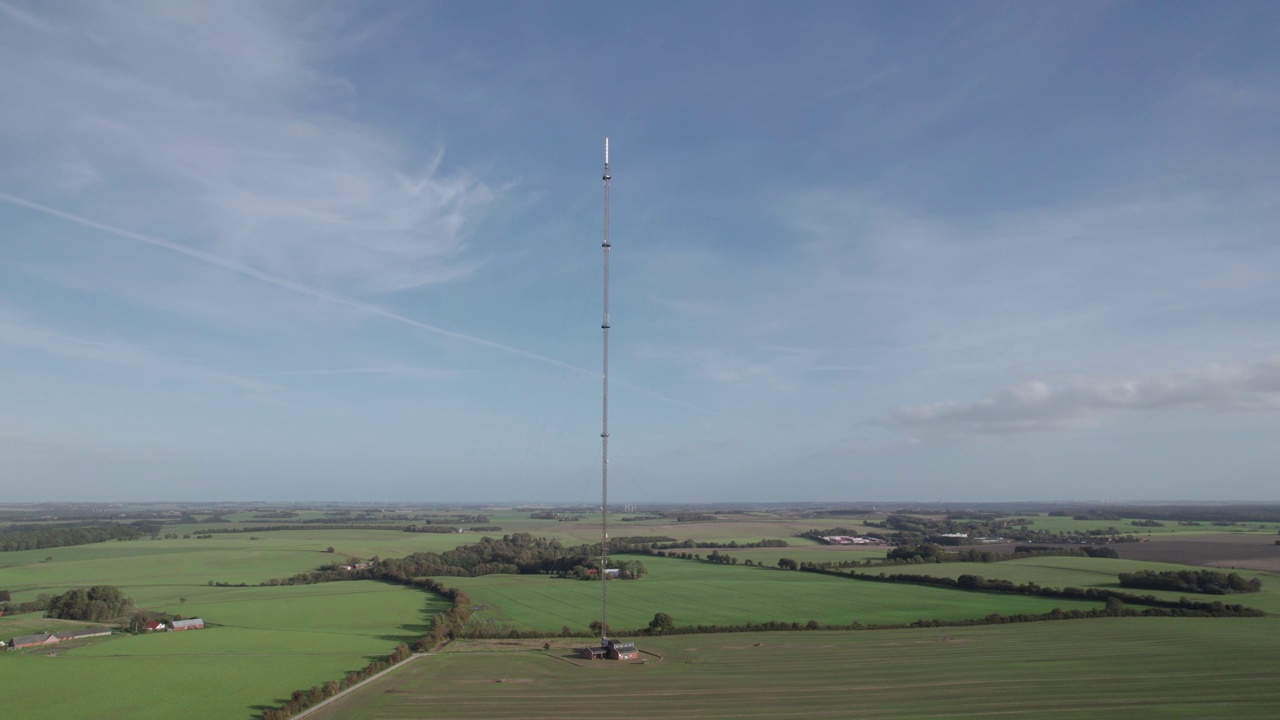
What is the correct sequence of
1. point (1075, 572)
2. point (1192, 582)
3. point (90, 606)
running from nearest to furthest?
point (90, 606), point (1192, 582), point (1075, 572)

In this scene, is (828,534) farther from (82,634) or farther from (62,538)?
(62,538)

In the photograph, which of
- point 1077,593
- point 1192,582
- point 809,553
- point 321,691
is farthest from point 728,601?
point 809,553

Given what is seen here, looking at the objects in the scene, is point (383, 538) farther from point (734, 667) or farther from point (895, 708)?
point (895, 708)

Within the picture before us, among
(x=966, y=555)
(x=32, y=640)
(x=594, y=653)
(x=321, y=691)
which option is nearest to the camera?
(x=321, y=691)

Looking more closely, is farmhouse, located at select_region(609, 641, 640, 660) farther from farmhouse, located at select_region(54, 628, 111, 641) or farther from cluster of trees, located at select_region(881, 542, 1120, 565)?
cluster of trees, located at select_region(881, 542, 1120, 565)

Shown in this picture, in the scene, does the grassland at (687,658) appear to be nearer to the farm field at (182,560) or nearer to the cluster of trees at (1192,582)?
the farm field at (182,560)

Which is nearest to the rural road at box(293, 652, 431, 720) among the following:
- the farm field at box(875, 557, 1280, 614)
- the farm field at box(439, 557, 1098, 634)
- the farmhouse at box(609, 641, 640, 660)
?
the farm field at box(439, 557, 1098, 634)
